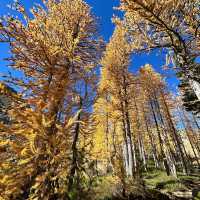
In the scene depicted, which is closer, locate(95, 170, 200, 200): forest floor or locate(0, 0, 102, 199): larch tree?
locate(0, 0, 102, 199): larch tree

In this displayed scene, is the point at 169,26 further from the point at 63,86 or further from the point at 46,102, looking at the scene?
the point at 46,102

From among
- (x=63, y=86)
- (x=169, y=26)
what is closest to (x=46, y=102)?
(x=63, y=86)

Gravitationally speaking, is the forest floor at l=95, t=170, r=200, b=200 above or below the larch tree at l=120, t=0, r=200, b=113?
below

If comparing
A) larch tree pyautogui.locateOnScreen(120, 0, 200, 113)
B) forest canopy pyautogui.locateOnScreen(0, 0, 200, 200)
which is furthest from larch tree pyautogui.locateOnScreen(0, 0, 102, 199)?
larch tree pyautogui.locateOnScreen(120, 0, 200, 113)

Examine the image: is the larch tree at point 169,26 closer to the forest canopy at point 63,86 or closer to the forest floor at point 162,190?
the forest canopy at point 63,86

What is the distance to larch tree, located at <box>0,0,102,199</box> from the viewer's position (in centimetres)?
395

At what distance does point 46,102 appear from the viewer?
18.7 feet

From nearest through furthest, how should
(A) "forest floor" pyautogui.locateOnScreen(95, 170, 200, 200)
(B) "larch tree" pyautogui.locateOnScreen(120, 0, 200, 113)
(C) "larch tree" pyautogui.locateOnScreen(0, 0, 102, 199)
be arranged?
1. (C) "larch tree" pyautogui.locateOnScreen(0, 0, 102, 199)
2. (B) "larch tree" pyautogui.locateOnScreen(120, 0, 200, 113)
3. (A) "forest floor" pyautogui.locateOnScreen(95, 170, 200, 200)

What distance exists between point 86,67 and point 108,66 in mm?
9355

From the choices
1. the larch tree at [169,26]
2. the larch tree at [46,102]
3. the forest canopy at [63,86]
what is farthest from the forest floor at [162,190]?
the larch tree at [169,26]

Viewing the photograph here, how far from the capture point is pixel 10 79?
6109 mm

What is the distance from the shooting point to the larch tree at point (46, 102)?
12.9 feet

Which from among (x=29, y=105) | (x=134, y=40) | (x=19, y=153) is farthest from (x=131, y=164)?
(x=19, y=153)

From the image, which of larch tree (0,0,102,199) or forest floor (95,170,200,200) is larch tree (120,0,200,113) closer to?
larch tree (0,0,102,199)
